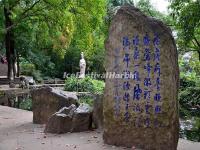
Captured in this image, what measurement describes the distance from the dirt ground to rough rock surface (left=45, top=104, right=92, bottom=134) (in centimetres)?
21

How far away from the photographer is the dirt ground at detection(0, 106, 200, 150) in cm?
805

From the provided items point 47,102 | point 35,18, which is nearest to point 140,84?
point 47,102

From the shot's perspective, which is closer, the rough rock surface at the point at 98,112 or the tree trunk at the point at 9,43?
the rough rock surface at the point at 98,112

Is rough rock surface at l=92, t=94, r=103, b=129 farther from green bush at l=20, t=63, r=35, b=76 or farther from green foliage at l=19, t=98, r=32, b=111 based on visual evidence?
green bush at l=20, t=63, r=35, b=76

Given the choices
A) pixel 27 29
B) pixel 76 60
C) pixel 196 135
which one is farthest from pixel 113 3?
pixel 196 135

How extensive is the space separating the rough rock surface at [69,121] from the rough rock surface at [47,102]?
1.35 metres

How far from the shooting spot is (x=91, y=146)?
807cm

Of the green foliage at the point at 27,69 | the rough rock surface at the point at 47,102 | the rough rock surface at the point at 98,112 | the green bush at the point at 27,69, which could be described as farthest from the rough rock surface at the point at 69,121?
the green bush at the point at 27,69

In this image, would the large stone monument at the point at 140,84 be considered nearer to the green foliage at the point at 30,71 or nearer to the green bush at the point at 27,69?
the green foliage at the point at 30,71

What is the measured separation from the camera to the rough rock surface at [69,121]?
930 cm

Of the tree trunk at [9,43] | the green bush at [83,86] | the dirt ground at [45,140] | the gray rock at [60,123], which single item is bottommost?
the dirt ground at [45,140]

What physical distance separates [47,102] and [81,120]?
1.83 meters

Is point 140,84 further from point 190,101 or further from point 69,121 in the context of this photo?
point 190,101

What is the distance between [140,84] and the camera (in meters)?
7.80
